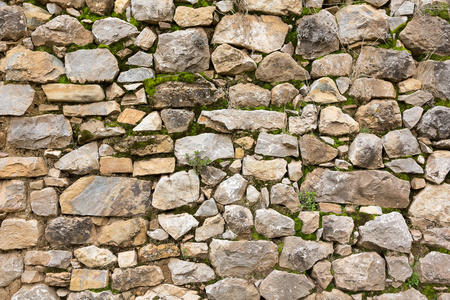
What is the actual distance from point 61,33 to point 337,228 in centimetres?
285

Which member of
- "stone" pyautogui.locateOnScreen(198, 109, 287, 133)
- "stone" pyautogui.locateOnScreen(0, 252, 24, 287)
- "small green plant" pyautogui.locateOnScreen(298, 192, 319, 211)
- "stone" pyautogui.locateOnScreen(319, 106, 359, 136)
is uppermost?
"stone" pyautogui.locateOnScreen(319, 106, 359, 136)

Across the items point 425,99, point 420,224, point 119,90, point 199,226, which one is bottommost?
point 199,226

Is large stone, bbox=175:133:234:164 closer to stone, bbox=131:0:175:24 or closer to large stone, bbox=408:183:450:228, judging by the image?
stone, bbox=131:0:175:24

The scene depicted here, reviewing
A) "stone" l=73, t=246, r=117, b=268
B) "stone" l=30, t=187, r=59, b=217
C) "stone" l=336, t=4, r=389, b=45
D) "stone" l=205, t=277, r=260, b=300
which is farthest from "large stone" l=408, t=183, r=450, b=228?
"stone" l=30, t=187, r=59, b=217

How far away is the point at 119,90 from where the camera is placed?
248 centimetres

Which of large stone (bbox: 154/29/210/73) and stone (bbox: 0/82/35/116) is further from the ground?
large stone (bbox: 154/29/210/73)

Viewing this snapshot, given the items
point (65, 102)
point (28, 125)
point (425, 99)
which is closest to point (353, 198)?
point (425, 99)

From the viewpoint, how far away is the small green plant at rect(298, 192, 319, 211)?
2.47 metres

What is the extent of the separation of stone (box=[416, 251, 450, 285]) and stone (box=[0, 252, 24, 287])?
129 inches

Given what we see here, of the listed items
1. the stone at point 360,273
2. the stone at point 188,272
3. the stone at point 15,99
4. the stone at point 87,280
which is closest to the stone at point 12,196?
the stone at point 15,99

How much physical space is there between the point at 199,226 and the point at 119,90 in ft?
4.39

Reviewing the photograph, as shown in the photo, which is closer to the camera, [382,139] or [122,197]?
[122,197]

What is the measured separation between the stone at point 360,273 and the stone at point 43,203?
7.75ft

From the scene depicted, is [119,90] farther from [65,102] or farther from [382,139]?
[382,139]
